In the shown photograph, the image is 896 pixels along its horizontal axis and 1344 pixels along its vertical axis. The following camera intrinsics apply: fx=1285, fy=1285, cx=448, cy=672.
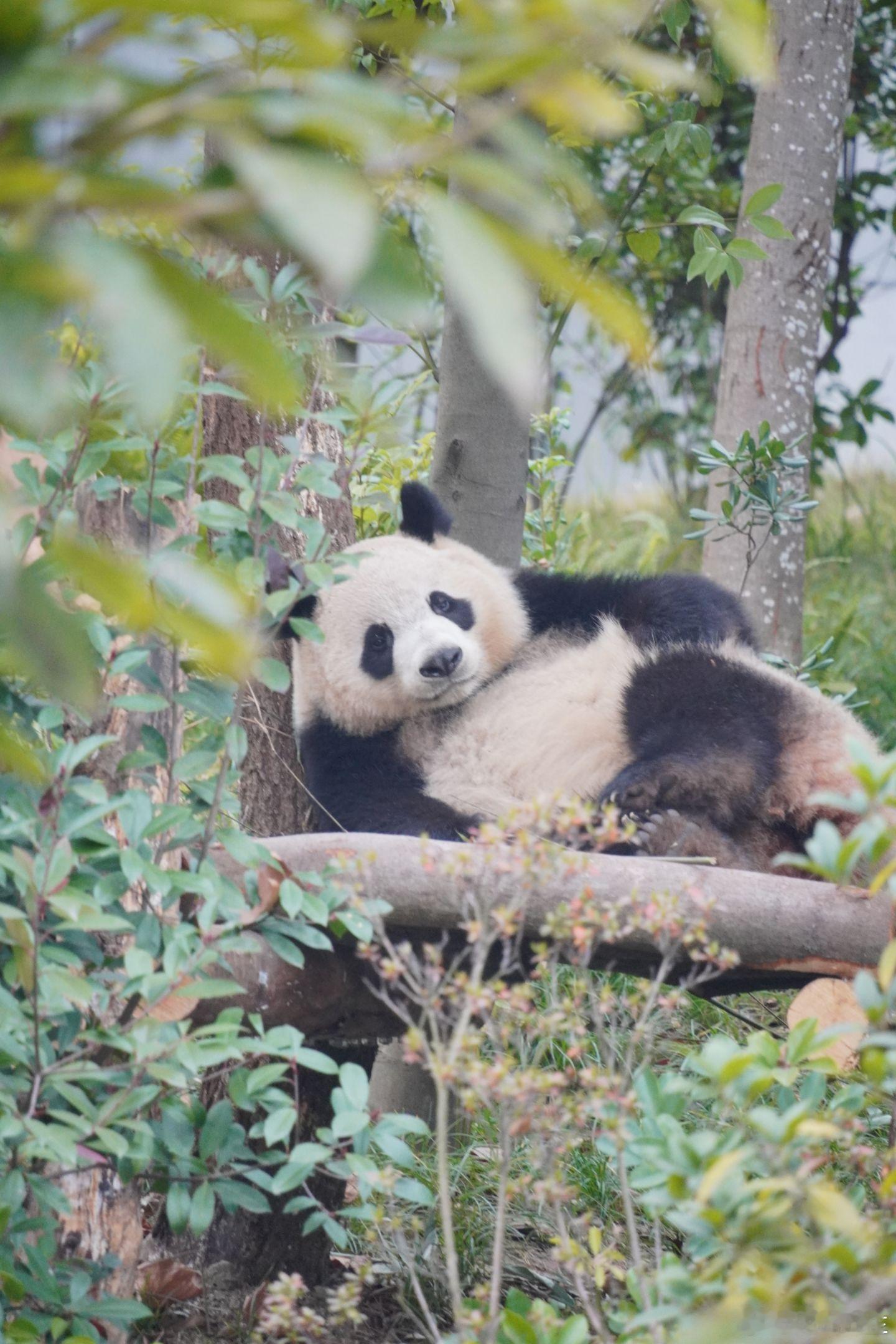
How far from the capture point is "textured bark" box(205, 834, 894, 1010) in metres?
2.13

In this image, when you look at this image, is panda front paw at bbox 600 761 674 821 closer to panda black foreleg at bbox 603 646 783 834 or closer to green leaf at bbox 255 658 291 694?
panda black foreleg at bbox 603 646 783 834

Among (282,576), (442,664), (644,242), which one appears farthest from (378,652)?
(644,242)

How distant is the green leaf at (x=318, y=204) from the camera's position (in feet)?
1.97

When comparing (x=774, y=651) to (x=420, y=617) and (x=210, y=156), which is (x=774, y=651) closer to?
(x=420, y=617)

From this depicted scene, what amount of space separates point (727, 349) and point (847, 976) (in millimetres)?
2751

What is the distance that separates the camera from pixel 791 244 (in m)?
4.30

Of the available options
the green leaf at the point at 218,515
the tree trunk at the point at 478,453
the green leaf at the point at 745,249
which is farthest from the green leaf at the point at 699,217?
the green leaf at the point at 218,515

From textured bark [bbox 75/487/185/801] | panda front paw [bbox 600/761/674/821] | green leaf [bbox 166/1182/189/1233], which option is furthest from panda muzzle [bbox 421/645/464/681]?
green leaf [bbox 166/1182/189/1233]

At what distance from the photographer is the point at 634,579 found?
3244 mm

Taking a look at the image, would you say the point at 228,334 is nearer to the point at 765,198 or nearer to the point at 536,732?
the point at 536,732

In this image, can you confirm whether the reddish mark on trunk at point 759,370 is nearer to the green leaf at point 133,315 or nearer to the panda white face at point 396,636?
the panda white face at point 396,636

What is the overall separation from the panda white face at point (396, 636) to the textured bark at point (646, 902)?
91 cm

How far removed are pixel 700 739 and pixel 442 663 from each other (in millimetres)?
660

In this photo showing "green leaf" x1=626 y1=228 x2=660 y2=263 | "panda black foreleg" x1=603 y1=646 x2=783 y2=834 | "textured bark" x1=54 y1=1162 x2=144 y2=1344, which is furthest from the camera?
"green leaf" x1=626 y1=228 x2=660 y2=263
